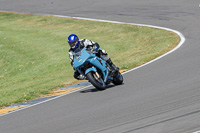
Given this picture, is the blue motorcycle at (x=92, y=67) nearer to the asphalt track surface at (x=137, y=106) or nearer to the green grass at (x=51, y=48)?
the asphalt track surface at (x=137, y=106)

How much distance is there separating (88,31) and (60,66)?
683 cm

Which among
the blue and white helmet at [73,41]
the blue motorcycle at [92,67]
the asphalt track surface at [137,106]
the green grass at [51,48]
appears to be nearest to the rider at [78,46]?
the blue and white helmet at [73,41]

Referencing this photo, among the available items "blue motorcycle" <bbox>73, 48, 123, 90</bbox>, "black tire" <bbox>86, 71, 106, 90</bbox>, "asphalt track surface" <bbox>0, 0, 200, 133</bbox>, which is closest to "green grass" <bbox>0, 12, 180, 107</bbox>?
"asphalt track surface" <bbox>0, 0, 200, 133</bbox>

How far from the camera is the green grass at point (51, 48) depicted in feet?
48.4

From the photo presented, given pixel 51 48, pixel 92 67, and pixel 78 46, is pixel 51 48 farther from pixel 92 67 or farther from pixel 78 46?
pixel 92 67

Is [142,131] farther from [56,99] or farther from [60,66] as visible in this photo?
[60,66]

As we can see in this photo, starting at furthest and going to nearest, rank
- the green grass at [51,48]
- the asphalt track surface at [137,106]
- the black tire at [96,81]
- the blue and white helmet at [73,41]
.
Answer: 1. the green grass at [51,48]
2. the blue and white helmet at [73,41]
3. the black tire at [96,81]
4. the asphalt track surface at [137,106]

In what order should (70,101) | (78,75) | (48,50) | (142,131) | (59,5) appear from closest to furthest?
(142,131), (70,101), (78,75), (48,50), (59,5)

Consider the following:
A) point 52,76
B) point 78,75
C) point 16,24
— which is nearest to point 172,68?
point 78,75

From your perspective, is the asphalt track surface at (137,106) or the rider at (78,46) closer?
the asphalt track surface at (137,106)

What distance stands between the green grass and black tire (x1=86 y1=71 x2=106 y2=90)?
2371 mm

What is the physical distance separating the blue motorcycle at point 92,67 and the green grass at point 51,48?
84.6 inches

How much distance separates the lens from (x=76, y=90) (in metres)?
12.1

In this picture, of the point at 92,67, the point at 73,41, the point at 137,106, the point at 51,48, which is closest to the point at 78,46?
the point at 73,41
